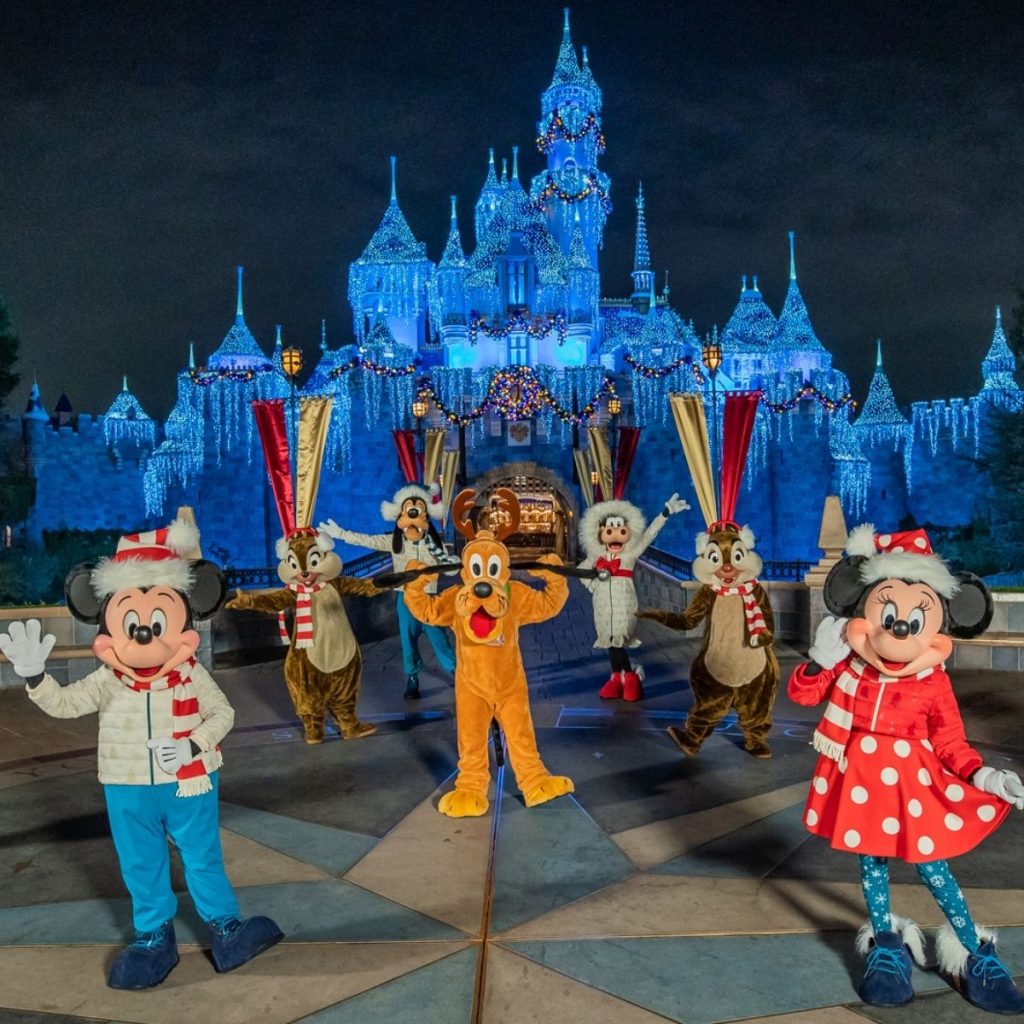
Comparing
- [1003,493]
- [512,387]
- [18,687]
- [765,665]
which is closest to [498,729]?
[765,665]

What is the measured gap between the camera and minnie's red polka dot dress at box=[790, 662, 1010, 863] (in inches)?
105

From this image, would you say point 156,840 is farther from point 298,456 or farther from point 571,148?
point 571,148

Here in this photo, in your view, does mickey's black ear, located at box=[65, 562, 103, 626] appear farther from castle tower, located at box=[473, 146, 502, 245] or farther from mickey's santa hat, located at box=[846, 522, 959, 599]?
castle tower, located at box=[473, 146, 502, 245]

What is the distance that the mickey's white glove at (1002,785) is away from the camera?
247 cm

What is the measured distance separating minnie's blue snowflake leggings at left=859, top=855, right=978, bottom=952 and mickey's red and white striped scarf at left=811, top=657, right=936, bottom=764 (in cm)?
37

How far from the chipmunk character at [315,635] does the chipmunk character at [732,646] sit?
220 centimetres

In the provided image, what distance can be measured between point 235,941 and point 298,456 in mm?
4083

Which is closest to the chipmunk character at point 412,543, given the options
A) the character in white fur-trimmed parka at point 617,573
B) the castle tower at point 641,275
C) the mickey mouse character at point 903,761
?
the character in white fur-trimmed parka at point 617,573

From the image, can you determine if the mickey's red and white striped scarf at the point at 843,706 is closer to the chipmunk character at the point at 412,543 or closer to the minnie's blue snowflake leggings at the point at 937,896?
the minnie's blue snowflake leggings at the point at 937,896

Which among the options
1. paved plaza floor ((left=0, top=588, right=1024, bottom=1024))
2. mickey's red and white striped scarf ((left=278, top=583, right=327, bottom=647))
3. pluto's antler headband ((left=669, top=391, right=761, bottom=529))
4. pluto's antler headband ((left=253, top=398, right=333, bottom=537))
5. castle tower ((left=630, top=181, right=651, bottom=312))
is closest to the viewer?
paved plaza floor ((left=0, top=588, right=1024, bottom=1024))

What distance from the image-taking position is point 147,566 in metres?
2.97

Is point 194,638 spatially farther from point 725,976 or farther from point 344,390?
point 344,390

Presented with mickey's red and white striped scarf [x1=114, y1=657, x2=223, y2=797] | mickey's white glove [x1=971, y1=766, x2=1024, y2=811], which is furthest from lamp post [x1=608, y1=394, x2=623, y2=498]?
mickey's white glove [x1=971, y1=766, x2=1024, y2=811]

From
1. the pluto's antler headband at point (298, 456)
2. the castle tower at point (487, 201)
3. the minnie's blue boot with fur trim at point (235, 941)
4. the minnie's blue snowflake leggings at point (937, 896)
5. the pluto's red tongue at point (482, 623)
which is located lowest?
the minnie's blue boot with fur trim at point (235, 941)
